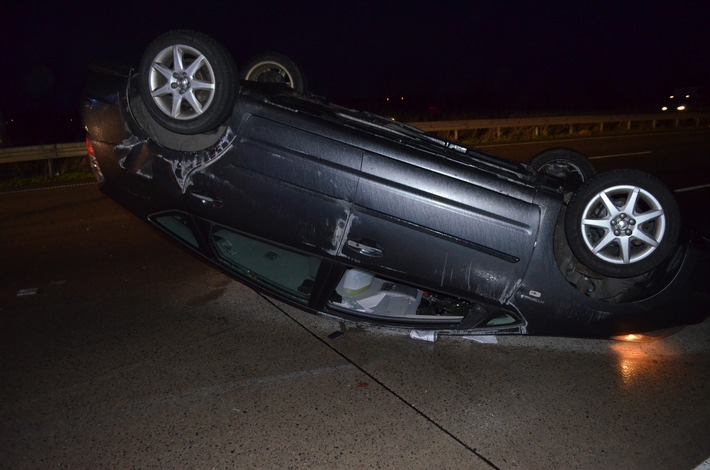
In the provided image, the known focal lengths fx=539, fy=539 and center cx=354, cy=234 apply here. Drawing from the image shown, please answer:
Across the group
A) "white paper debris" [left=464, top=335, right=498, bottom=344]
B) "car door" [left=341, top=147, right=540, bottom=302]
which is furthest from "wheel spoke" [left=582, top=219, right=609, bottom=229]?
"white paper debris" [left=464, top=335, right=498, bottom=344]

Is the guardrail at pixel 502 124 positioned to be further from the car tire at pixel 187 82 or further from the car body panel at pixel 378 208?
the car tire at pixel 187 82

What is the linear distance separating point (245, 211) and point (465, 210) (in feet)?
4.54

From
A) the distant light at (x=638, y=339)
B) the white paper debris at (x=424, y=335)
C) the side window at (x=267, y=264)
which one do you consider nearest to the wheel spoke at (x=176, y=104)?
the side window at (x=267, y=264)

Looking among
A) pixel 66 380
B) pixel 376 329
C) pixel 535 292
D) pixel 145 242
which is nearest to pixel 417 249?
pixel 535 292

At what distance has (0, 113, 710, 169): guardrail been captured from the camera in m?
10.6

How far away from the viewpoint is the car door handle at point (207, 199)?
11.3ft

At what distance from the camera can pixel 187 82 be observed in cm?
334

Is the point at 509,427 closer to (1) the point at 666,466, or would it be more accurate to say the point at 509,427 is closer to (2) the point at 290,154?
(1) the point at 666,466

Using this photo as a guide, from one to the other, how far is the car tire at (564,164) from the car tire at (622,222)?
100cm

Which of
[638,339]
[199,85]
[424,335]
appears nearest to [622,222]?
[638,339]

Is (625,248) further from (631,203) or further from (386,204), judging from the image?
(386,204)

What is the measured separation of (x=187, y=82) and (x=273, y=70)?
5.80 ft

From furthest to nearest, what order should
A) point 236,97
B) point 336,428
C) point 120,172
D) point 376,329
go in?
point 376,329 → point 120,172 → point 236,97 → point 336,428

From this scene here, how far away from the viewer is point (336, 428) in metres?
3.07
